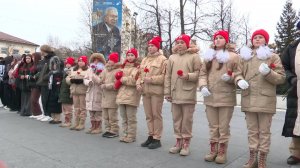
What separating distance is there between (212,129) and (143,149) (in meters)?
1.38

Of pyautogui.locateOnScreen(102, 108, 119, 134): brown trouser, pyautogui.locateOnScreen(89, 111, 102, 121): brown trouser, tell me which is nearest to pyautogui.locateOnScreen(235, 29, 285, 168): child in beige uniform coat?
pyautogui.locateOnScreen(102, 108, 119, 134): brown trouser

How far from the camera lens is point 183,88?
5820 millimetres

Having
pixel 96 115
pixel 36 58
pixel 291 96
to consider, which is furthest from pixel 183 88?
pixel 36 58

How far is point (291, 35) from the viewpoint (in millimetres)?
41000

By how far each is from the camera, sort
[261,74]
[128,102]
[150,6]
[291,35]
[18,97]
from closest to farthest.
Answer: [261,74] < [128,102] < [18,97] < [150,6] < [291,35]

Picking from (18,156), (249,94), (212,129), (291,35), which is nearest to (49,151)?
(18,156)

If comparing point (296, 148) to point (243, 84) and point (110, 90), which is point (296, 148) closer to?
point (243, 84)

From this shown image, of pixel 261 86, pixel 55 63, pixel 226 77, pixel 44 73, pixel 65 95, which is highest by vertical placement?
pixel 55 63

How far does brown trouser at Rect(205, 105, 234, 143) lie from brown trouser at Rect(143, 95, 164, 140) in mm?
1118

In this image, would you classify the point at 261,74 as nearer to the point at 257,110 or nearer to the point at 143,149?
the point at 257,110

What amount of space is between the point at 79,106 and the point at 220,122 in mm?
3755

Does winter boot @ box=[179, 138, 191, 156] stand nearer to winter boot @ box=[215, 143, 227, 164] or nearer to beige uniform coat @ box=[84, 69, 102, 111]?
winter boot @ box=[215, 143, 227, 164]

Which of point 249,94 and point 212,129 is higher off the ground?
point 249,94

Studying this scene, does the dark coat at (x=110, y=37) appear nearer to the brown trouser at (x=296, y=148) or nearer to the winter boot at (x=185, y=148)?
the winter boot at (x=185, y=148)
